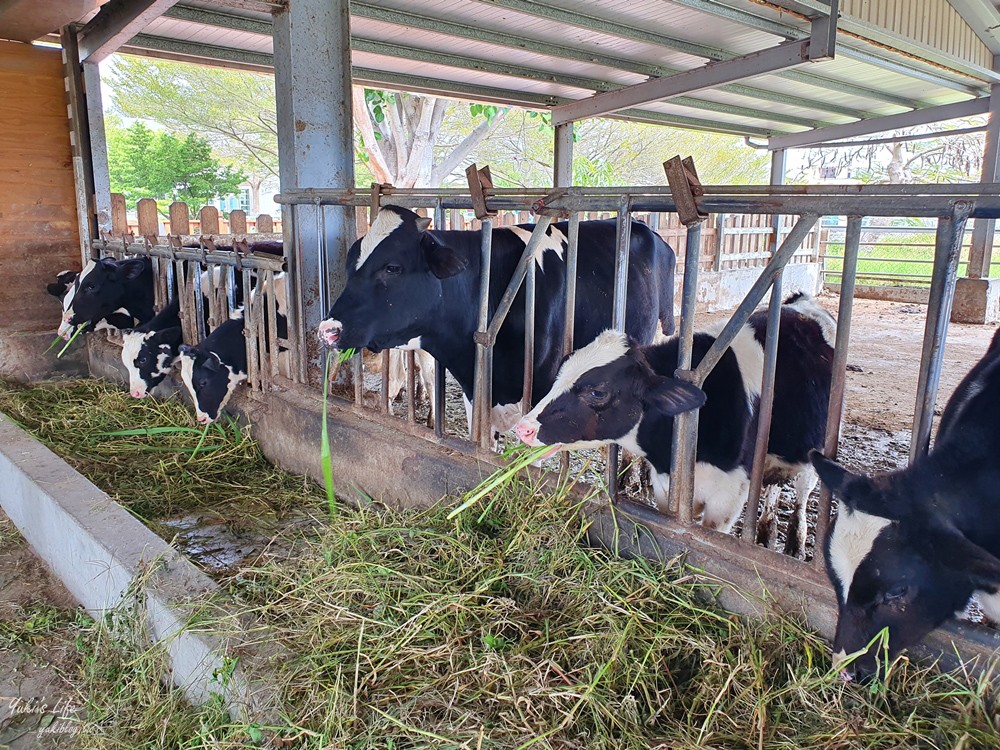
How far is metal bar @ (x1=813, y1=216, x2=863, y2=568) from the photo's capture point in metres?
2.21

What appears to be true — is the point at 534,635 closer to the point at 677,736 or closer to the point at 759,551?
the point at 677,736

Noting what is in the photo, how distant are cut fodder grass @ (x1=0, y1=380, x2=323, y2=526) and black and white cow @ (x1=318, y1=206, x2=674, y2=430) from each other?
3.78 feet

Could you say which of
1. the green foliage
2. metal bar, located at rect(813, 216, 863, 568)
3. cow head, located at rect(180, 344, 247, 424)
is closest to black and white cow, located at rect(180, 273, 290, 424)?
cow head, located at rect(180, 344, 247, 424)

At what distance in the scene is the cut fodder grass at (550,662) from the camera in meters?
2.01

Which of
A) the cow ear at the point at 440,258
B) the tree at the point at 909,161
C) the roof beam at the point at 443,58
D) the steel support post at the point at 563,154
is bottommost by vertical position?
the cow ear at the point at 440,258

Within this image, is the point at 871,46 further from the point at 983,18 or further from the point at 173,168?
the point at 173,168

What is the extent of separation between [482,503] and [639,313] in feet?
7.16

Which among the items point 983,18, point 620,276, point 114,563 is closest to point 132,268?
point 114,563

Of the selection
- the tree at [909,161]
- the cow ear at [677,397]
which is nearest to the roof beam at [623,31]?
the cow ear at [677,397]

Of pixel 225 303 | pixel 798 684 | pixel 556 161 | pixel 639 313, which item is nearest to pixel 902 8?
pixel 556 161

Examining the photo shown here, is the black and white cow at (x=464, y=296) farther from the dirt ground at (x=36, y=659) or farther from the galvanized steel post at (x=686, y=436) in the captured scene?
the dirt ground at (x=36, y=659)

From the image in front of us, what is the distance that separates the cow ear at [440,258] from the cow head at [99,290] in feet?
13.5

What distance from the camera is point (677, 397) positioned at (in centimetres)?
254

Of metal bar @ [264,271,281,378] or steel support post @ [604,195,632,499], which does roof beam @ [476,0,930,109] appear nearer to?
metal bar @ [264,271,281,378]
